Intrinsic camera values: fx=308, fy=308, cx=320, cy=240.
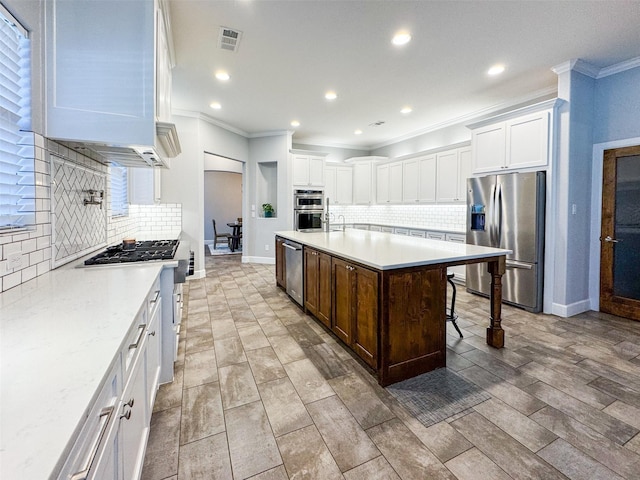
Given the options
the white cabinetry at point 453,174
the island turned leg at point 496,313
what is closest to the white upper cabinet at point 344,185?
the white cabinetry at point 453,174

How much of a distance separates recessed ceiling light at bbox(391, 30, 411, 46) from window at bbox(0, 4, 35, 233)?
276 centimetres

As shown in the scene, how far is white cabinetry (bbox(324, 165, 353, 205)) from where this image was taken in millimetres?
7250

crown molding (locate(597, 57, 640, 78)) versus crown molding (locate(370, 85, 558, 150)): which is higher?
crown molding (locate(370, 85, 558, 150))

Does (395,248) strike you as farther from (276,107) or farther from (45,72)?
(276,107)

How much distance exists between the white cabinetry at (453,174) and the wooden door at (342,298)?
3.42 m

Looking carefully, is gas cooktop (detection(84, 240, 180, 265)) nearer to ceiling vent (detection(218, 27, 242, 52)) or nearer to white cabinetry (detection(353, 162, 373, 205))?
ceiling vent (detection(218, 27, 242, 52))

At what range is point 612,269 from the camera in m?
3.61

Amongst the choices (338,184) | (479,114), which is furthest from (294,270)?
(479,114)

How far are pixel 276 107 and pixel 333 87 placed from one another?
4.00ft

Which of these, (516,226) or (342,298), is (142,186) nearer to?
(342,298)

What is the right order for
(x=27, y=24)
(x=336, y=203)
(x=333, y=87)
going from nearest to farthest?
1. (x=27, y=24)
2. (x=333, y=87)
3. (x=336, y=203)

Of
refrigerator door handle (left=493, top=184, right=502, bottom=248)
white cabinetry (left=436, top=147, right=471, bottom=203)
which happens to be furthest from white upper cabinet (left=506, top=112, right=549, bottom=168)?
white cabinetry (left=436, top=147, right=471, bottom=203)

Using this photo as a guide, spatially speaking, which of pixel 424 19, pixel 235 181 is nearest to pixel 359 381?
pixel 424 19

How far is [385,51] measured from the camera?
322 cm
